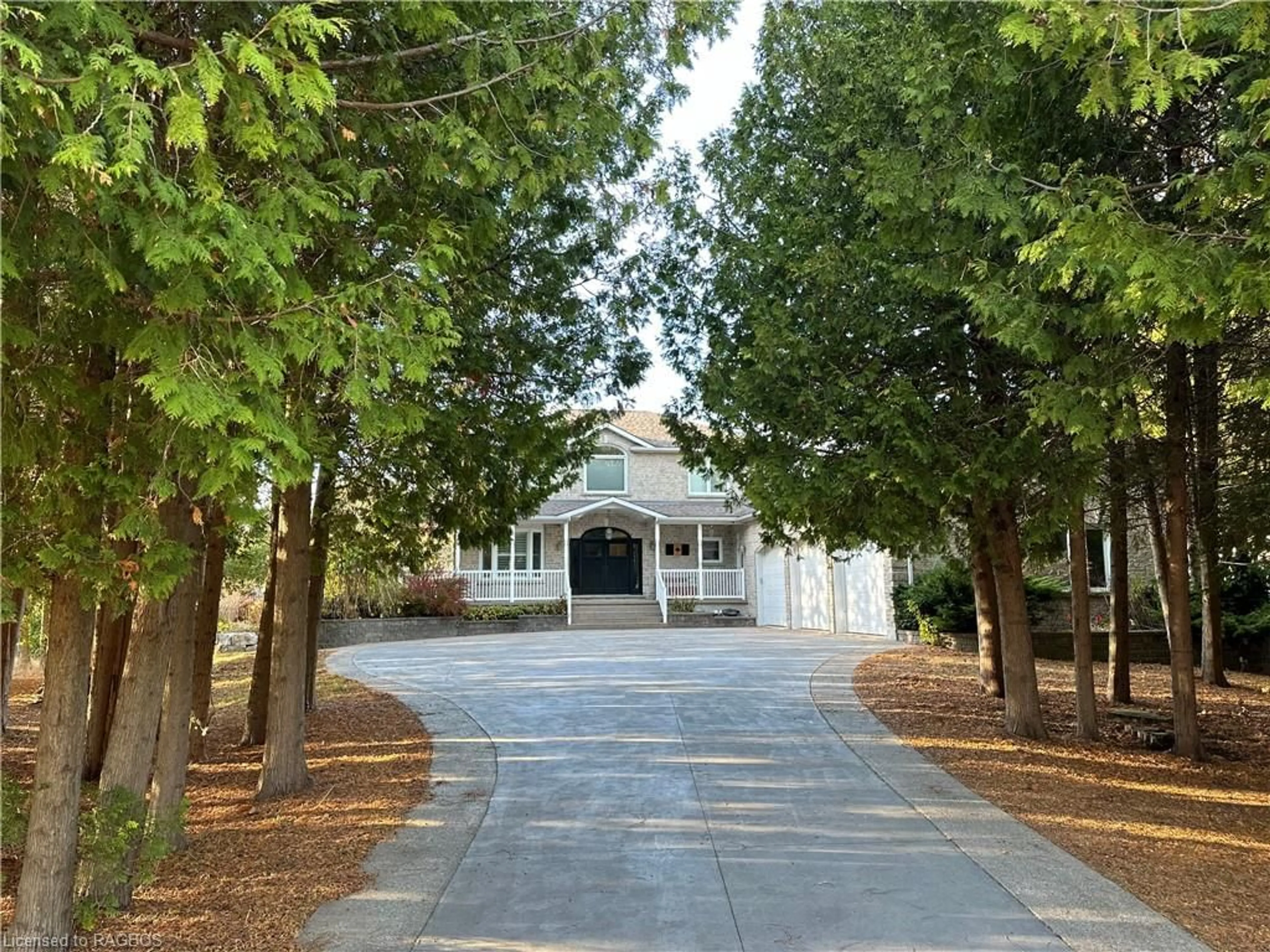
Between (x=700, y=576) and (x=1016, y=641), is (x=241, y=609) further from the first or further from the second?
(x=1016, y=641)

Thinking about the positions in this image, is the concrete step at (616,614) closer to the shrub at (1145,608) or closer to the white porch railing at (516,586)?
the white porch railing at (516,586)

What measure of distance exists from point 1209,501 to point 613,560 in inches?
801

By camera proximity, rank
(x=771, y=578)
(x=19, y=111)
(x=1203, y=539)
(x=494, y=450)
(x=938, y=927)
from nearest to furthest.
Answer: (x=19, y=111)
(x=938, y=927)
(x=494, y=450)
(x=1203, y=539)
(x=771, y=578)

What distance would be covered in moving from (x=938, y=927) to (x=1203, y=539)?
9565mm

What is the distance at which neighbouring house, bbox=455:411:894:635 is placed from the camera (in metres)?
27.1

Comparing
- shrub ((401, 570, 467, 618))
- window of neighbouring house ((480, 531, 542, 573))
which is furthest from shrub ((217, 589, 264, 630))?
window of neighbouring house ((480, 531, 542, 573))

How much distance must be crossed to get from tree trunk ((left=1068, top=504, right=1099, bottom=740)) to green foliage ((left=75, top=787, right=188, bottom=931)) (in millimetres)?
8807

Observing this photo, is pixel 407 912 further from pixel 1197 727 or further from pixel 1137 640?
pixel 1137 640

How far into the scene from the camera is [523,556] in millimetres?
29516

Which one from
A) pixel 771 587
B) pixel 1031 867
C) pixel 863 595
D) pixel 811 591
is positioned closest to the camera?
pixel 1031 867

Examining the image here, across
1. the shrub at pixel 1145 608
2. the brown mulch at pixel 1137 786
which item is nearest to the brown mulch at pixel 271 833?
the brown mulch at pixel 1137 786

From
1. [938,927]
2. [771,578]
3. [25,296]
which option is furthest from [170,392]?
[771,578]

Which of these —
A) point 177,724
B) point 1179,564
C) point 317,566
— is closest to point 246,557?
point 317,566

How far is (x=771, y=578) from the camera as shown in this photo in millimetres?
27203
